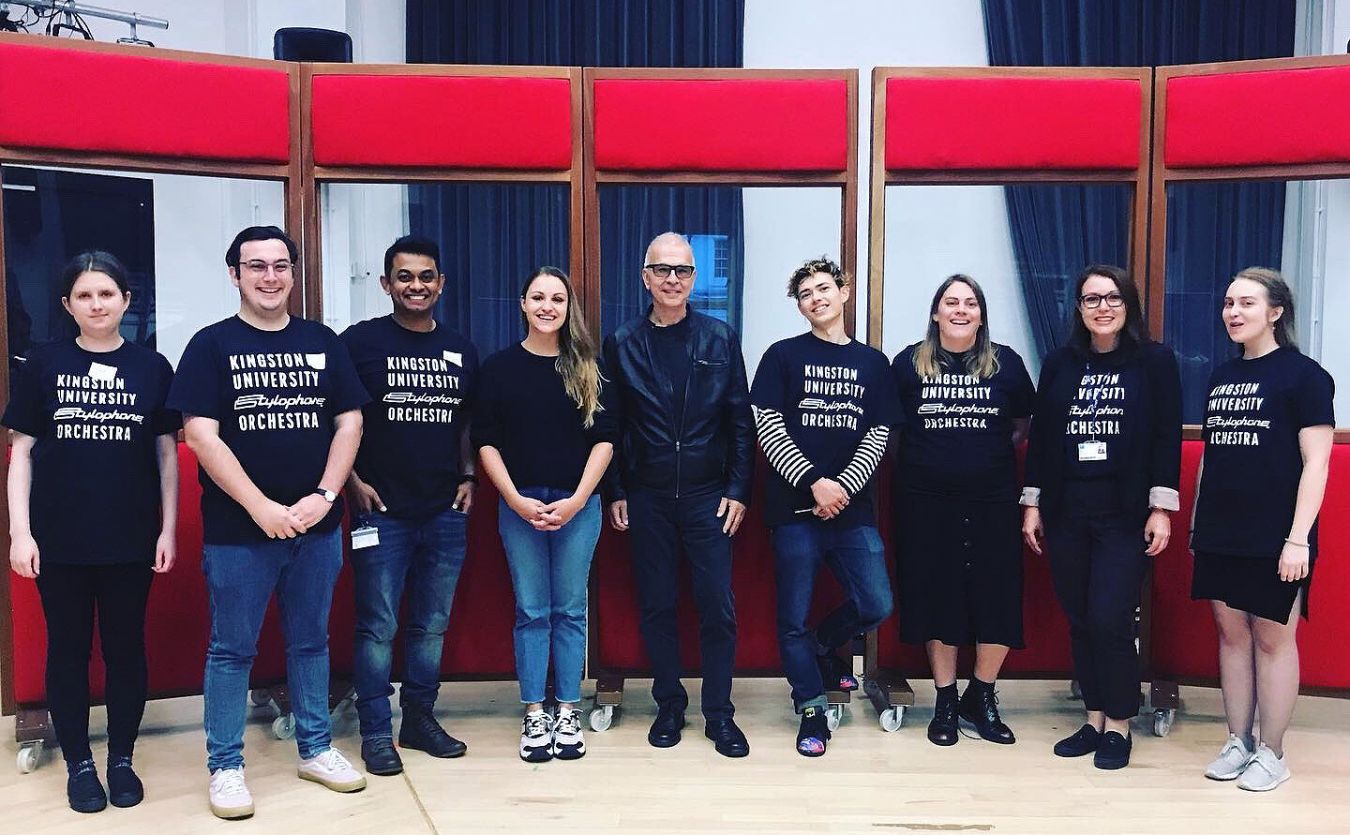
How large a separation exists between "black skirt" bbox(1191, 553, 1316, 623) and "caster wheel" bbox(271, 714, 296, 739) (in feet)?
9.28

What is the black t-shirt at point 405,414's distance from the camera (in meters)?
2.91

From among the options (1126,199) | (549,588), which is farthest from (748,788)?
(1126,199)

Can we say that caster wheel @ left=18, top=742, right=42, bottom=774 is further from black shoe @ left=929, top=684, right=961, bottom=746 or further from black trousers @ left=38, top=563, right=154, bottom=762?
black shoe @ left=929, top=684, right=961, bottom=746

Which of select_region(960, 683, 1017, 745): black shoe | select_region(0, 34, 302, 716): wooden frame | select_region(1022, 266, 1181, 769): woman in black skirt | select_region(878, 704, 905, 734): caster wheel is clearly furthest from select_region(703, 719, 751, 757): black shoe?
select_region(0, 34, 302, 716): wooden frame

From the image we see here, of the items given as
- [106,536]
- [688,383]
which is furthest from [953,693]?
[106,536]

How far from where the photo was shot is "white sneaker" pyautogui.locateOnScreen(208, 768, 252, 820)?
8.50 feet

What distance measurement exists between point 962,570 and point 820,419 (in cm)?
64

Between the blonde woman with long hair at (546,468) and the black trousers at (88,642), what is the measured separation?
1.00 meters

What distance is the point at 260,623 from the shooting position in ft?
8.66

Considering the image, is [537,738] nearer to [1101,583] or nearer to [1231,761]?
[1101,583]

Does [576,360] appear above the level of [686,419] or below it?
above

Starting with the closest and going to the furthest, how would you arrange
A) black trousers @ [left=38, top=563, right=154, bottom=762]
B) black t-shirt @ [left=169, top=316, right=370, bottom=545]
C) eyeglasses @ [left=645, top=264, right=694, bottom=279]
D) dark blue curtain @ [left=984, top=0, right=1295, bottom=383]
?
black t-shirt @ [left=169, top=316, right=370, bottom=545] → black trousers @ [left=38, top=563, right=154, bottom=762] → eyeglasses @ [left=645, top=264, right=694, bottom=279] → dark blue curtain @ [left=984, top=0, right=1295, bottom=383]

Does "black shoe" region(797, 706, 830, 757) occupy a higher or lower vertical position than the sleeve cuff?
lower

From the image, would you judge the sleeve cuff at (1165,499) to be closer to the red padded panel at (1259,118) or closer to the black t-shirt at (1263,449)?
the black t-shirt at (1263,449)
